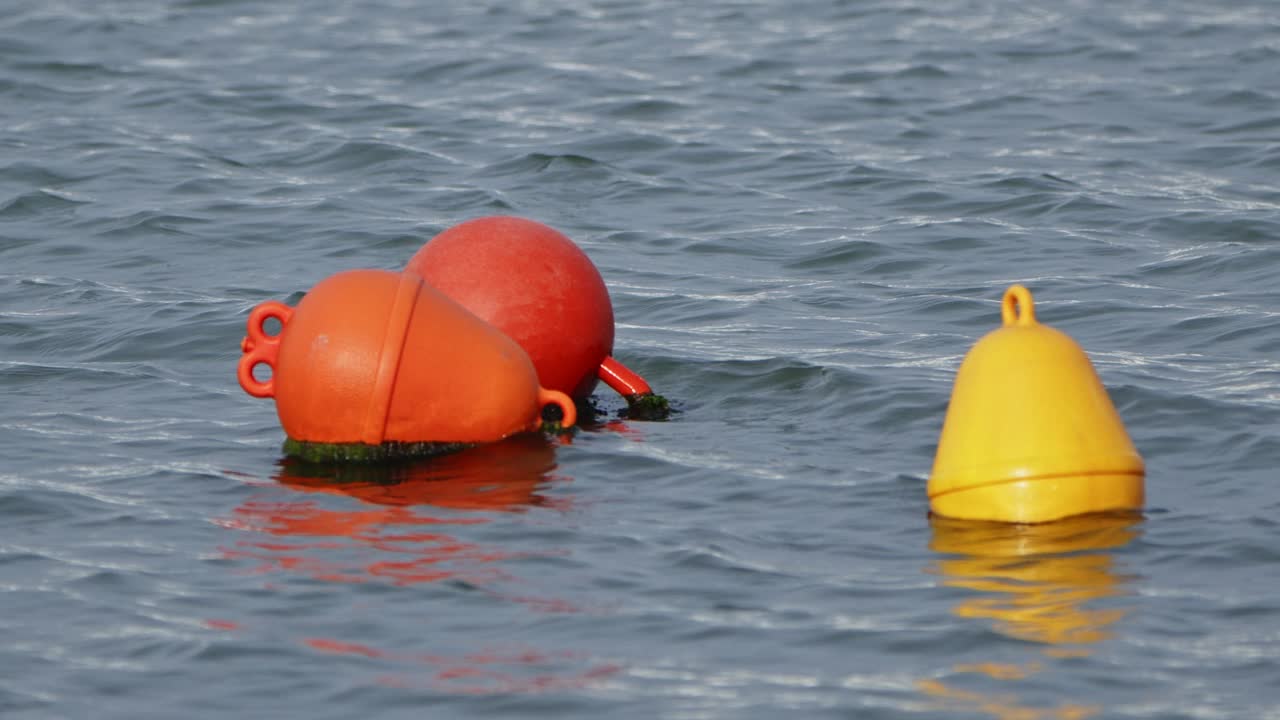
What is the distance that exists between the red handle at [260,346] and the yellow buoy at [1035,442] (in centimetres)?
295

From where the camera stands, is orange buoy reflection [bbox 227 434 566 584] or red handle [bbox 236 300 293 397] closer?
orange buoy reflection [bbox 227 434 566 584]

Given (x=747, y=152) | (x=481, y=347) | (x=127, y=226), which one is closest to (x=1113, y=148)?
(x=747, y=152)

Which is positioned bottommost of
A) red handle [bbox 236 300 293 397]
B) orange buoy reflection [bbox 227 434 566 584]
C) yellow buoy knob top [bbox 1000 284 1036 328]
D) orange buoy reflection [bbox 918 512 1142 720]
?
orange buoy reflection [bbox 227 434 566 584]

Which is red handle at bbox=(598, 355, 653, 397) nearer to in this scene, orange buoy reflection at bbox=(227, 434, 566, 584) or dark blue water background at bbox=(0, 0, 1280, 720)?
dark blue water background at bbox=(0, 0, 1280, 720)

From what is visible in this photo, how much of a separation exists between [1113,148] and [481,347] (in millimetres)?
9234

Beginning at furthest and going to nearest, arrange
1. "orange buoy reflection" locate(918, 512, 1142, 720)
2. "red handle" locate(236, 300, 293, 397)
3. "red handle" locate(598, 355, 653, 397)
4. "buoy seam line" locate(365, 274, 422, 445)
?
"red handle" locate(598, 355, 653, 397) → "red handle" locate(236, 300, 293, 397) → "buoy seam line" locate(365, 274, 422, 445) → "orange buoy reflection" locate(918, 512, 1142, 720)

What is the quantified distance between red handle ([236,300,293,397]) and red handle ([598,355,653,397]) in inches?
61.7

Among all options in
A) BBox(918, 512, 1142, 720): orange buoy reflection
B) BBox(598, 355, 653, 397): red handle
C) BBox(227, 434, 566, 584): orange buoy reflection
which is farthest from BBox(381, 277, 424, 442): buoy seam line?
BBox(918, 512, 1142, 720): orange buoy reflection

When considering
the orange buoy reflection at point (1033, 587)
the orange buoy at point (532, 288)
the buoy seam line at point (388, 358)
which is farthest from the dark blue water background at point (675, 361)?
the orange buoy at point (532, 288)

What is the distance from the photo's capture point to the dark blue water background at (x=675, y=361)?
5.72m

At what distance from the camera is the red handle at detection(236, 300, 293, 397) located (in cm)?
786

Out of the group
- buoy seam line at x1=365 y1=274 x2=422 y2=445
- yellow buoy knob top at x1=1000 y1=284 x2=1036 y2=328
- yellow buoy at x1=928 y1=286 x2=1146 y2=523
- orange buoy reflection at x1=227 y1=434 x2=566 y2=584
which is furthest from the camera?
buoy seam line at x1=365 y1=274 x2=422 y2=445

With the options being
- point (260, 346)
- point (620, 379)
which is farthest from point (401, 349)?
point (620, 379)

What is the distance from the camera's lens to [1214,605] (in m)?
6.07
